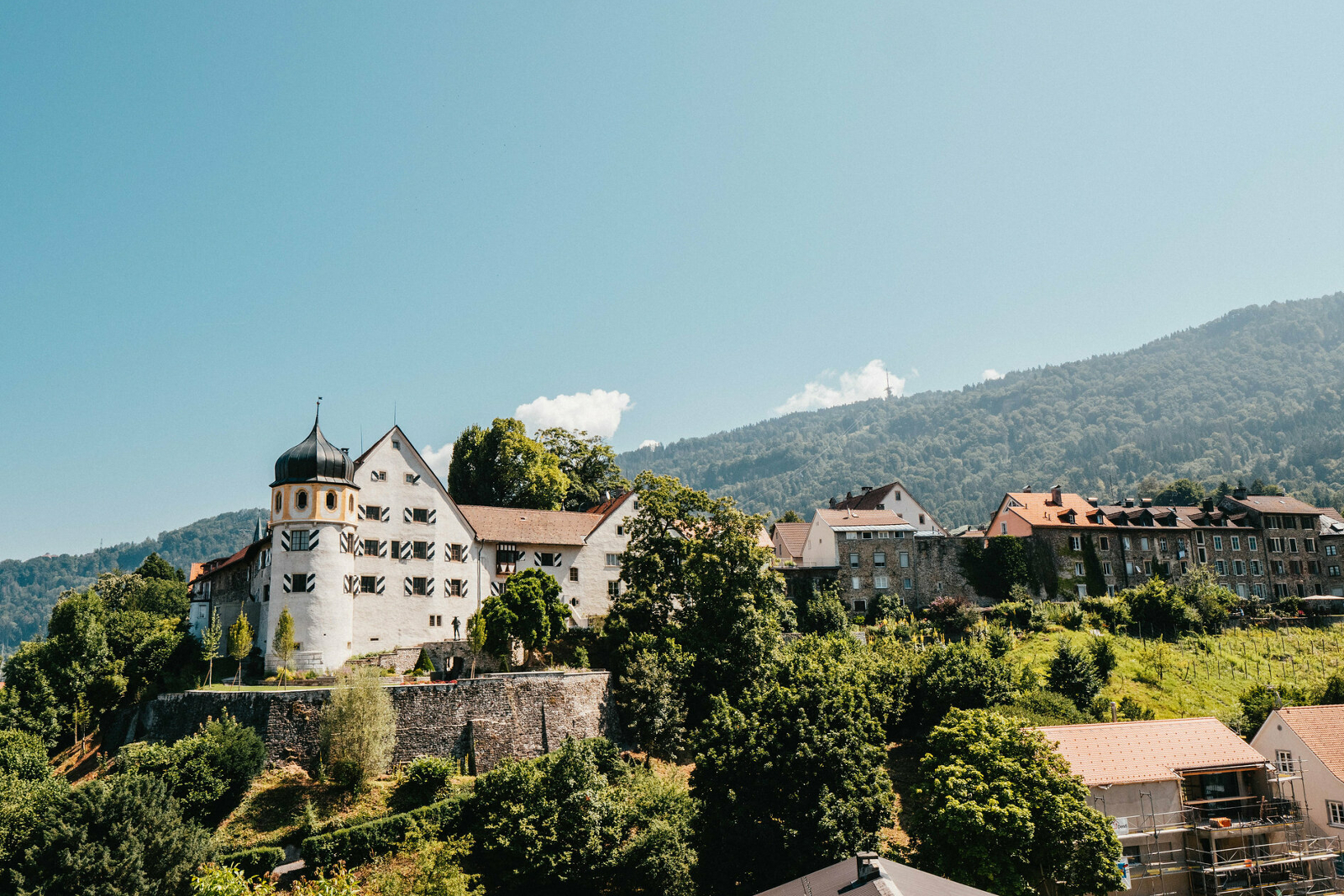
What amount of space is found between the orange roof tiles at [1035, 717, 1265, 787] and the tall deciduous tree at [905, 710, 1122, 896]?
13.4ft

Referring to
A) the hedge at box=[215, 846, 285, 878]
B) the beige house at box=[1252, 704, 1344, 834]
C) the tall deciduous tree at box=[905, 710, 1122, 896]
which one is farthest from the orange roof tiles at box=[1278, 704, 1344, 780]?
the hedge at box=[215, 846, 285, 878]

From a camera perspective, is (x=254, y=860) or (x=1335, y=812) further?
(x=1335, y=812)

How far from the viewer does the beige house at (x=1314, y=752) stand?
38.9 metres

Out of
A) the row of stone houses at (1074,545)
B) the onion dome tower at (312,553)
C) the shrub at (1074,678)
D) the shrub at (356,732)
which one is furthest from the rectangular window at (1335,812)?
the onion dome tower at (312,553)

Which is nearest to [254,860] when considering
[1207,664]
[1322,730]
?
[1322,730]

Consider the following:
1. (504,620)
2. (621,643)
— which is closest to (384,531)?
(504,620)

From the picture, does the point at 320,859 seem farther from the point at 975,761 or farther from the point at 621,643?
the point at 975,761

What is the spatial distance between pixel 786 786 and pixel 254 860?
2154cm

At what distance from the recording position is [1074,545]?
75.6 metres

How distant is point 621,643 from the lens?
48938 millimetres

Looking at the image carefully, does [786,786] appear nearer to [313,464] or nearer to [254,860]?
[254,860]

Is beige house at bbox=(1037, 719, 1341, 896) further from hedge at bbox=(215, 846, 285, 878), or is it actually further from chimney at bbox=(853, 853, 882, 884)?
hedge at bbox=(215, 846, 285, 878)

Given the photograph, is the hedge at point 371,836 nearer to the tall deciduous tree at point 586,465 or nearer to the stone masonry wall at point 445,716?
the stone masonry wall at point 445,716

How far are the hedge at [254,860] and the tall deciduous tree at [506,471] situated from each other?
35916 millimetres
